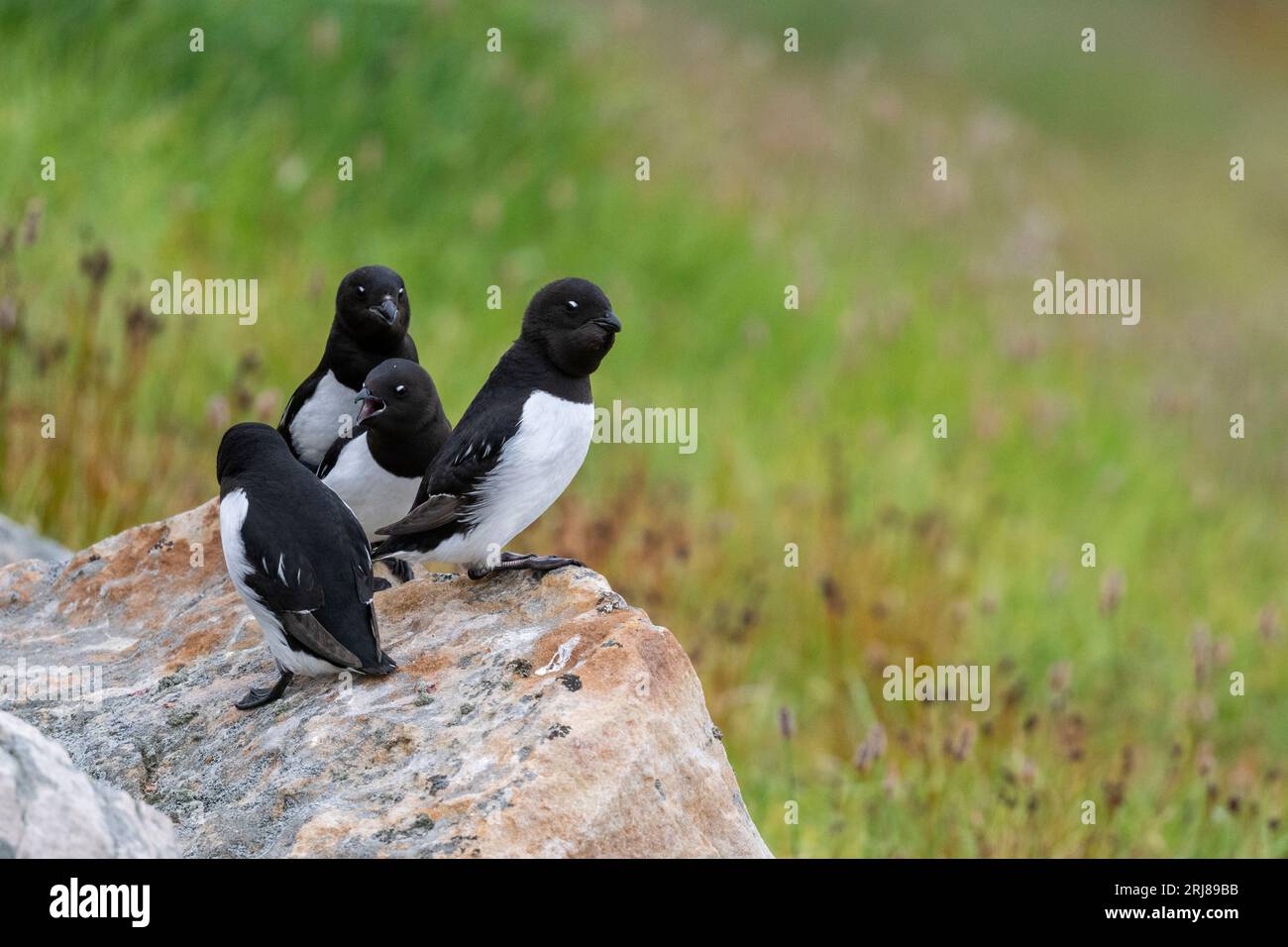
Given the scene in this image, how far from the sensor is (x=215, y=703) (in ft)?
13.5

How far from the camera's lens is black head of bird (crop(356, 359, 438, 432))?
4113 mm

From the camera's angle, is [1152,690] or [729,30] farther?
[729,30]

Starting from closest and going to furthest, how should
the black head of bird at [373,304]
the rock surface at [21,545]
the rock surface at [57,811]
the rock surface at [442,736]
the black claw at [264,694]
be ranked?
the rock surface at [57,811] < the rock surface at [442,736] < the black claw at [264,694] < the black head of bird at [373,304] < the rock surface at [21,545]

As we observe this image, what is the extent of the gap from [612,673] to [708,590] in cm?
388

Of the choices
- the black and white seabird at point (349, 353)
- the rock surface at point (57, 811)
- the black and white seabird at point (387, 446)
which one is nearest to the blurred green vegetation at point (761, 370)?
the black and white seabird at point (349, 353)

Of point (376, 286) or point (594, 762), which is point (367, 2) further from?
point (594, 762)

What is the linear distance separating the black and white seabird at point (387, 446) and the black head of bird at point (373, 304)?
18cm

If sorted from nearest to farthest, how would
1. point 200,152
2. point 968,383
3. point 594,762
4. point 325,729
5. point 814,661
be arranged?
point 594,762 → point 325,729 → point 814,661 → point 200,152 → point 968,383

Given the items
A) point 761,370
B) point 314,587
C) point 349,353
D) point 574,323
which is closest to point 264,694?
point 314,587

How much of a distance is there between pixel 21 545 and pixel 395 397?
249 cm

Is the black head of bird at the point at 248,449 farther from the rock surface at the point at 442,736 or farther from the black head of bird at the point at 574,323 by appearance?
the black head of bird at the point at 574,323

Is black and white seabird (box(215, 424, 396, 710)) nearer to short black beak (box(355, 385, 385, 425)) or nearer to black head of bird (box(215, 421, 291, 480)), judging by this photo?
black head of bird (box(215, 421, 291, 480))

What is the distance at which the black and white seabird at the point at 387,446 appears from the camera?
4145 mm
